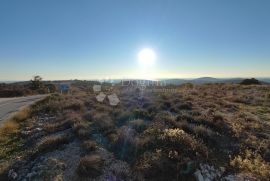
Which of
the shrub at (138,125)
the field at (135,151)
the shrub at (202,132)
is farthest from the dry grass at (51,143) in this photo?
the shrub at (202,132)

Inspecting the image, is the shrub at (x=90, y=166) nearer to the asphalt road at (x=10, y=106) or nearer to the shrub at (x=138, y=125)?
the shrub at (x=138, y=125)

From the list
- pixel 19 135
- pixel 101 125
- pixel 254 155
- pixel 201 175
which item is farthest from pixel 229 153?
pixel 19 135

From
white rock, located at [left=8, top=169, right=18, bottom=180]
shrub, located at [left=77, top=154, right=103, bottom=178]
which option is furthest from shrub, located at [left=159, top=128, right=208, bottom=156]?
white rock, located at [left=8, top=169, right=18, bottom=180]

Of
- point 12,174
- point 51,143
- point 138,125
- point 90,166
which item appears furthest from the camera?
point 138,125

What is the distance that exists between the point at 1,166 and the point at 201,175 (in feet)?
19.7

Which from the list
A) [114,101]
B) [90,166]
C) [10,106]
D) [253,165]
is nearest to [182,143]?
[253,165]

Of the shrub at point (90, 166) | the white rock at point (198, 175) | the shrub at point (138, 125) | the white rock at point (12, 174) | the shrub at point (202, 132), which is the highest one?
the shrub at point (138, 125)

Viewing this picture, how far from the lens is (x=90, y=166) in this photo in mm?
7191

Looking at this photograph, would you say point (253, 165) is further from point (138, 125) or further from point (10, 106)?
point (10, 106)

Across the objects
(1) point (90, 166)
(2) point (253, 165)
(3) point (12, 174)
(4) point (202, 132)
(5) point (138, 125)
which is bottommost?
(2) point (253, 165)

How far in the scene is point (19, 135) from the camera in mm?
11000

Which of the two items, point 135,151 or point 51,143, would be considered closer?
point 135,151

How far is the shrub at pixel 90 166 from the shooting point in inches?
275

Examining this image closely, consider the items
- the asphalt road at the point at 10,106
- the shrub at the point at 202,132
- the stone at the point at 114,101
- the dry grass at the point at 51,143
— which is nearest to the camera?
the dry grass at the point at 51,143
